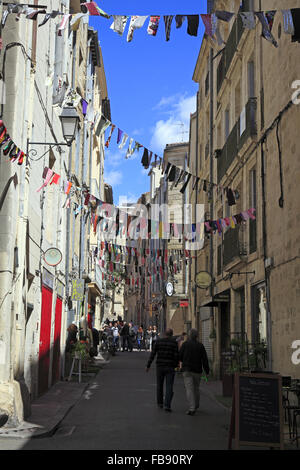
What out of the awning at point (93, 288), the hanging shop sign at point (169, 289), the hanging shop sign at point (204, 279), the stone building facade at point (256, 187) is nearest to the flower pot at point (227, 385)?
the stone building facade at point (256, 187)

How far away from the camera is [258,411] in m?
7.87

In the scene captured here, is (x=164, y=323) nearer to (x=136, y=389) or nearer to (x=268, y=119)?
(x=136, y=389)

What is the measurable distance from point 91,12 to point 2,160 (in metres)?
3.03

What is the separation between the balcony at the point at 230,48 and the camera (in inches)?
741

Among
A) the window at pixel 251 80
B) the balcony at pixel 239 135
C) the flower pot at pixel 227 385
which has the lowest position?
the flower pot at pixel 227 385

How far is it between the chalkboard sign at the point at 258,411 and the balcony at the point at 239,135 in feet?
30.0

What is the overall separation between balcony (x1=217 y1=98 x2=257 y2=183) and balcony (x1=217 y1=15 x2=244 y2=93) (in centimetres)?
269

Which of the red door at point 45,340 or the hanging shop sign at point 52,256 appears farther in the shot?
the red door at point 45,340

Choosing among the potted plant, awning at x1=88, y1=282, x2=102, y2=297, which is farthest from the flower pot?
awning at x1=88, y1=282, x2=102, y2=297

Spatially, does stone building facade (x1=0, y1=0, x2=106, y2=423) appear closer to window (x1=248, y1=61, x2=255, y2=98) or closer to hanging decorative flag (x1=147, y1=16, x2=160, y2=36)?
hanging decorative flag (x1=147, y1=16, x2=160, y2=36)

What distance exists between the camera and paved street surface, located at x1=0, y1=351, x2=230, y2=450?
8102 mm

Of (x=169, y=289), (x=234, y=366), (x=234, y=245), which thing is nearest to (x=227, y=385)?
(x=234, y=366)

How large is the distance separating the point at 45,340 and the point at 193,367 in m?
4.38

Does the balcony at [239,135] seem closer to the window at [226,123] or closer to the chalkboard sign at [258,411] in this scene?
the window at [226,123]
